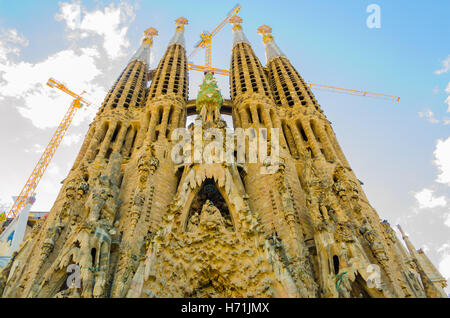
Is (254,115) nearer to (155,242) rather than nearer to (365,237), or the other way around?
(365,237)

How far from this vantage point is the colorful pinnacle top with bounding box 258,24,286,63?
3284 cm

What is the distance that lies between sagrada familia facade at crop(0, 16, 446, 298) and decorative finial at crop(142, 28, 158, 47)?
627 inches

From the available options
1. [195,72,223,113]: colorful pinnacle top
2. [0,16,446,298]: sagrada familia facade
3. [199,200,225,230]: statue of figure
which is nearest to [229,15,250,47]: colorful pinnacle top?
[0,16,446,298]: sagrada familia facade

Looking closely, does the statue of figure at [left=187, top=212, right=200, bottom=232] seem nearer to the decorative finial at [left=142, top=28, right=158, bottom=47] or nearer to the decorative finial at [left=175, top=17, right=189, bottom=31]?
the decorative finial at [left=142, top=28, right=158, bottom=47]

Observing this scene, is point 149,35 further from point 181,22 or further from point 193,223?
point 193,223

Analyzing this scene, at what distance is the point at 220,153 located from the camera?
16.2 m

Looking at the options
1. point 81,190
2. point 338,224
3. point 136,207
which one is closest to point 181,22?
point 81,190

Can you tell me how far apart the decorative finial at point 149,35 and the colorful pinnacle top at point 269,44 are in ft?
41.3

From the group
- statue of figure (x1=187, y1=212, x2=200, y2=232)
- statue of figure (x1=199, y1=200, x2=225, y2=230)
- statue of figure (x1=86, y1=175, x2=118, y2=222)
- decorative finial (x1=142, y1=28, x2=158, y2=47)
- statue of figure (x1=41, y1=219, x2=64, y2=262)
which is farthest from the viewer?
decorative finial (x1=142, y1=28, x2=158, y2=47)

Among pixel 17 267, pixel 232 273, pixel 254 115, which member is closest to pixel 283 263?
pixel 232 273

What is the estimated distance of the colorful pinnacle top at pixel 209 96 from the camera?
21.5 m

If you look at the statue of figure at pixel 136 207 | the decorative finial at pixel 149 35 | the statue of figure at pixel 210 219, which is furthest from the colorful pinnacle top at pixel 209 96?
the decorative finial at pixel 149 35

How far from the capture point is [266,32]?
38.5 m
